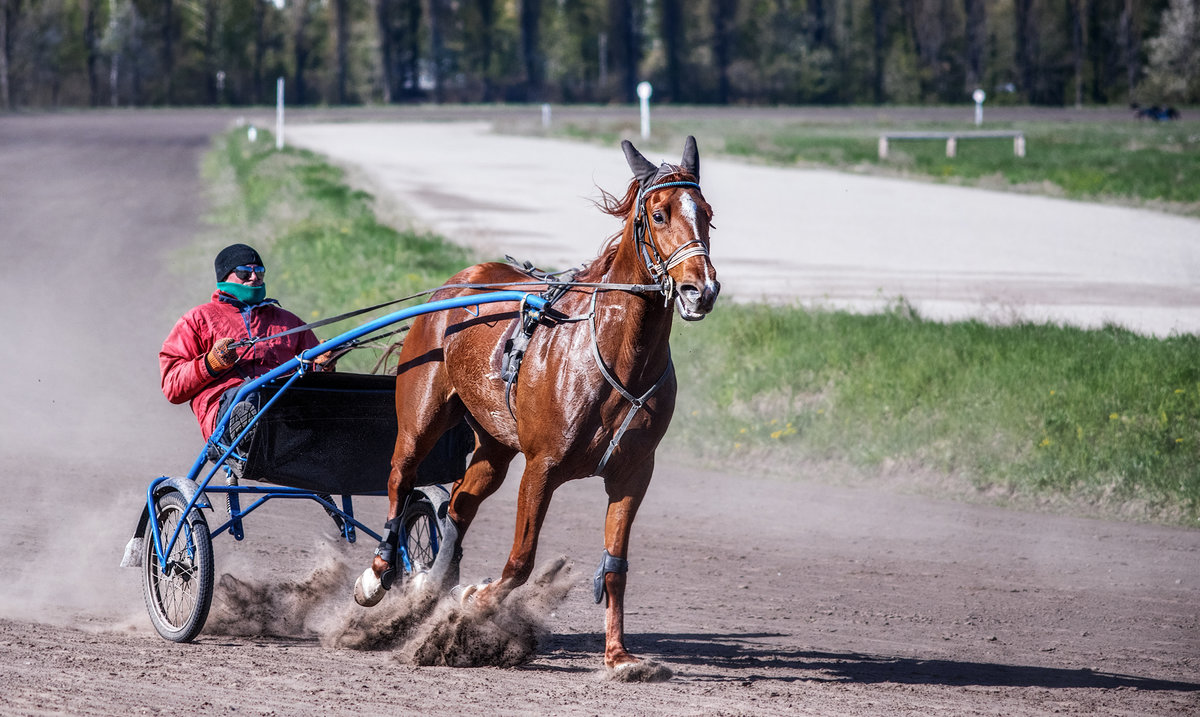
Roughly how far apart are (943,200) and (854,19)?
58.9m

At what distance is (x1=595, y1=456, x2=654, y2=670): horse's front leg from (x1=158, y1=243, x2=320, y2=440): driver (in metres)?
1.79

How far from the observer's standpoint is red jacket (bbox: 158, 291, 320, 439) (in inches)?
242

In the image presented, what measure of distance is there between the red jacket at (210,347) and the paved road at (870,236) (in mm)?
2648

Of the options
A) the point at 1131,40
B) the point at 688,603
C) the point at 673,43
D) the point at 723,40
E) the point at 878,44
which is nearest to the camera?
the point at 688,603

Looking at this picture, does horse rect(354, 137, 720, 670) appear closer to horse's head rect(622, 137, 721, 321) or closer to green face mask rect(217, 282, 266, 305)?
horse's head rect(622, 137, 721, 321)

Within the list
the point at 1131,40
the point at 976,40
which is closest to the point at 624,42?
the point at 976,40

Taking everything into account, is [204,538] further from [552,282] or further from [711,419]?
[711,419]

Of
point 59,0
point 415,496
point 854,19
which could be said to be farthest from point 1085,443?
point 59,0

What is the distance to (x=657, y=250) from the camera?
16.2 ft

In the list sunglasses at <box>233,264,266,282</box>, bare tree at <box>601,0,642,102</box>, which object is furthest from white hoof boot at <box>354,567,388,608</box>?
bare tree at <box>601,0,642,102</box>

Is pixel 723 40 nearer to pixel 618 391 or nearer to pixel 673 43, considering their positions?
pixel 673 43

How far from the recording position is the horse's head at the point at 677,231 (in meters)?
4.64

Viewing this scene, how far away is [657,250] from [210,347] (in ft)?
7.85

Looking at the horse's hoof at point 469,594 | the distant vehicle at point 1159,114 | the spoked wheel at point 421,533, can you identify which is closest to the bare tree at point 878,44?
the distant vehicle at point 1159,114
